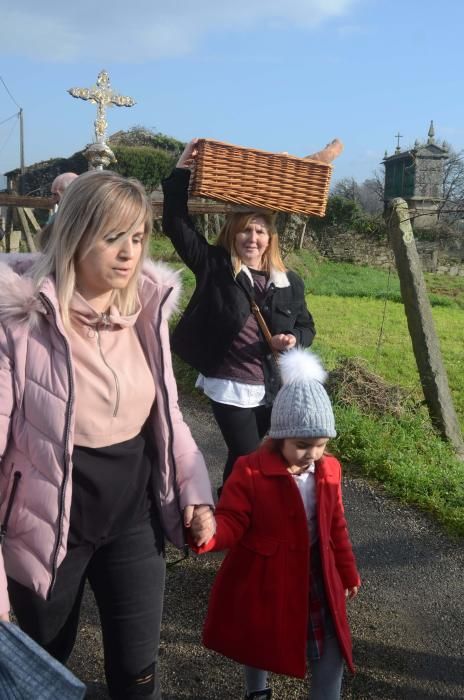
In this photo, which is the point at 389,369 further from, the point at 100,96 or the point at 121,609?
the point at 121,609

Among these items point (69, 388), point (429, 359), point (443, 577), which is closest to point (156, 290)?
point (69, 388)

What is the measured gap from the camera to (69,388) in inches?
80.6

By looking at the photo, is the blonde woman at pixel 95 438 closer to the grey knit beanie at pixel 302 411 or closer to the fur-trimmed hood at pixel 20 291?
the fur-trimmed hood at pixel 20 291

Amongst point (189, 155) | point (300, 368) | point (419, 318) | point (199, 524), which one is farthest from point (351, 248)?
point (199, 524)

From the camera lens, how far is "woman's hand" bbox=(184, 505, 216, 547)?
2314 mm

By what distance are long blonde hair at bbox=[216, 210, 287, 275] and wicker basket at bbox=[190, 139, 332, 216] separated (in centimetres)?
9

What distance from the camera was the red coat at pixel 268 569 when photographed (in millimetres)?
2471

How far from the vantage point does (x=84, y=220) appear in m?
2.11

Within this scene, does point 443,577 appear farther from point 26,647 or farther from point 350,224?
point 350,224

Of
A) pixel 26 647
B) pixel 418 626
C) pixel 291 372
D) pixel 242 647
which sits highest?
pixel 291 372

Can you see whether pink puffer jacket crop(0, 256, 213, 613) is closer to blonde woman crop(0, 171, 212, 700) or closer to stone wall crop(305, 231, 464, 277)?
blonde woman crop(0, 171, 212, 700)

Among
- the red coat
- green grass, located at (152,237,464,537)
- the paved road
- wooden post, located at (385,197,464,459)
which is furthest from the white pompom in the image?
wooden post, located at (385,197,464,459)

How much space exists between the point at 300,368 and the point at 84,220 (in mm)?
1061

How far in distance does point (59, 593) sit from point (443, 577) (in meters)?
2.42
